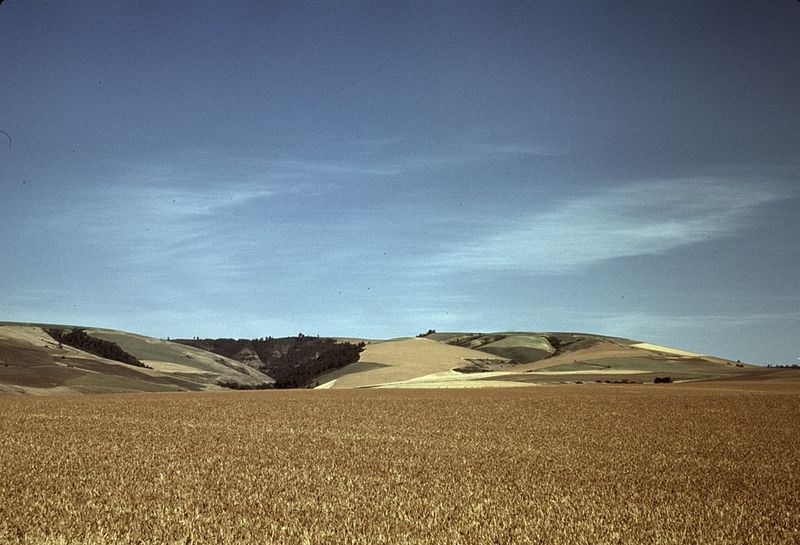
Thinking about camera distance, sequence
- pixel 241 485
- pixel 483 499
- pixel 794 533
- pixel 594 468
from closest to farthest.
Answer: pixel 794 533
pixel 483 499
pixel 241 485
pixel 594 468

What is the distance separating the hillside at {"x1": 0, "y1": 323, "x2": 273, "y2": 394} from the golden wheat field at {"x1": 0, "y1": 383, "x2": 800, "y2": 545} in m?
40.9

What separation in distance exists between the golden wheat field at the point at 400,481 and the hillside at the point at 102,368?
4093 cm

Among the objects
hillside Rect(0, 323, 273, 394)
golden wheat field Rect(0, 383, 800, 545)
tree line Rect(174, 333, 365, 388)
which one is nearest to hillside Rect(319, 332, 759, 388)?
hillside Rect(0, 323, 273, 394)

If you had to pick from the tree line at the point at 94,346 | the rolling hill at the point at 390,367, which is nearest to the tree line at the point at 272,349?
the rolling hill at the point at 390,367

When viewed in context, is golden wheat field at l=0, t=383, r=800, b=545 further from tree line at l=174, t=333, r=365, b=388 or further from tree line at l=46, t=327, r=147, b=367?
tree line at l=174, t=333, r=365, b=388

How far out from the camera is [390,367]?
3408 inches

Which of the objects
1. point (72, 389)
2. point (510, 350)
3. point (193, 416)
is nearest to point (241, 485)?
point (193, 416)

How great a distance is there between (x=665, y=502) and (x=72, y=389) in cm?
6128

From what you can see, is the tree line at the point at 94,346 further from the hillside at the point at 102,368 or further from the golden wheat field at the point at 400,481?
the golden wheat field at the point at 400,481

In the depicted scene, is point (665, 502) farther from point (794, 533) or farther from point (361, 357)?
point (361, 357)

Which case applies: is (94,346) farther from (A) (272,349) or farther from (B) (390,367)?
(A) (272,349)

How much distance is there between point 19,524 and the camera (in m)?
10.7

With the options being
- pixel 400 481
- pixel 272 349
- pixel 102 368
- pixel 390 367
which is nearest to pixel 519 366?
pixel 390 367

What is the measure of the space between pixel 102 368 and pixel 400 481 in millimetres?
73321
